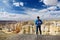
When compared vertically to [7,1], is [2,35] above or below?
below

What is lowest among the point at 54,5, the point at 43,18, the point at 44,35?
the point at 44,35

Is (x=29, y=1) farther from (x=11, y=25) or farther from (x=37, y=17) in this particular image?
(x=11, y=25)

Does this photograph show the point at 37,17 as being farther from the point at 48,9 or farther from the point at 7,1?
the point at 7,1

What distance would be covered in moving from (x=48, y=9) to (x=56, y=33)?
2.16ft

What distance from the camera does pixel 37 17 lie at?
197 inches

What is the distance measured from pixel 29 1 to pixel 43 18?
587 millimetres

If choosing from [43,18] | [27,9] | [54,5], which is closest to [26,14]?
[27,9]

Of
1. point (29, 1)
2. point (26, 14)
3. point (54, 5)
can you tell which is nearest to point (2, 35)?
point (26, 14)

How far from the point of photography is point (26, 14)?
5070mm

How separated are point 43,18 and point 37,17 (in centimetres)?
16

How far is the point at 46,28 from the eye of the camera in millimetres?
5008

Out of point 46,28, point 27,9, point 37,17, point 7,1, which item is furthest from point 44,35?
point 7,1

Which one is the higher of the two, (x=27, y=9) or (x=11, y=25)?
(x=27, y=9)

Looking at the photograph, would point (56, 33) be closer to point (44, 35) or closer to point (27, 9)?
point (44, 35)
